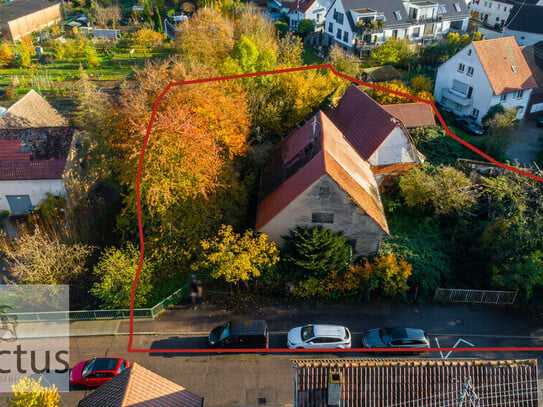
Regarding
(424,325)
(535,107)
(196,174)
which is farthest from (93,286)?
(535,107)

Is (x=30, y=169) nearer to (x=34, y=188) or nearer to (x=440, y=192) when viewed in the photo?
(x=34, y=188)

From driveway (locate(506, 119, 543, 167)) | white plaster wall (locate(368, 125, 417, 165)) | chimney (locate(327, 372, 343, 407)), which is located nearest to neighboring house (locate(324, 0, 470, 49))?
driveway (locate(506, 119, 543, 167))

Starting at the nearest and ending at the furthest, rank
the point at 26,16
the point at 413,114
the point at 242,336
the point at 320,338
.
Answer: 1. the point at 320,338
2. the point at 242,336
3. the point at 413,114
4. the point at 26,16

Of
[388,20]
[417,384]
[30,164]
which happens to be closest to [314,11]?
[388,20]

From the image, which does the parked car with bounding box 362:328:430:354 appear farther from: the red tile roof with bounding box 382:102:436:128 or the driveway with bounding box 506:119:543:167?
the driveway with bounding box 506:119:543:167

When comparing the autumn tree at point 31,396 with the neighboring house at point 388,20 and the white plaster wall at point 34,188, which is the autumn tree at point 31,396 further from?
the neighboring house at point 388,20

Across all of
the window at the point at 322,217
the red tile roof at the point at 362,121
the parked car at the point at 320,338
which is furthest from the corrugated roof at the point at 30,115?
the parked car at the point at 320,338
